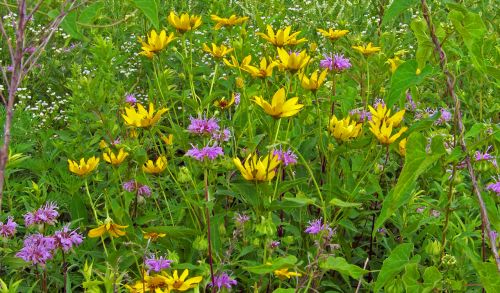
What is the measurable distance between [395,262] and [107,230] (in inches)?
24.9

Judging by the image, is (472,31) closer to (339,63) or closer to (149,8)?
(149,8)

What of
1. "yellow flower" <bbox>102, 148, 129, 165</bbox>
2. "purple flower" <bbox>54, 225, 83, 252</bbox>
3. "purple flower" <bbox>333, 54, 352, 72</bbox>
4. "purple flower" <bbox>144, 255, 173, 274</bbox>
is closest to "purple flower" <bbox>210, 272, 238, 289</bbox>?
"purple flower" <bbox>144, 255, 173, 274</bbox>

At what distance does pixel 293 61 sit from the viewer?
1782mm

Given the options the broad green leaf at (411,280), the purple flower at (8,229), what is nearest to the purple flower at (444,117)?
the broad green leaf at (411,280)

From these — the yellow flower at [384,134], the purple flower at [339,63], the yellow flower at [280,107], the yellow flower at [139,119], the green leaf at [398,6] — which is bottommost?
the purple flower at [339,63]

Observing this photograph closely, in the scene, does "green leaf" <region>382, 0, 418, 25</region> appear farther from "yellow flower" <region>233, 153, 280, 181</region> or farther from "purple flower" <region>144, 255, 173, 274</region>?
"purple flower" <region>144, 255, 173, 274</region>

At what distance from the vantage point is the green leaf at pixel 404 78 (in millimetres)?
961

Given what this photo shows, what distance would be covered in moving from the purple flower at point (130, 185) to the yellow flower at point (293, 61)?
1.58 feet

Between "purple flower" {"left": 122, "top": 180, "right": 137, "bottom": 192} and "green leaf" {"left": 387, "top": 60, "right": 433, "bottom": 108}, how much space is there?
0.96 metres

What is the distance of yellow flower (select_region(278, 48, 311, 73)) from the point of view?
177 cm

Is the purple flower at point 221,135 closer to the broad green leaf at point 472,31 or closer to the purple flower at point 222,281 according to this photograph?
the purple flower at point 222,281

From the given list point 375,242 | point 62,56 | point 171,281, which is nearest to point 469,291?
point 375,242

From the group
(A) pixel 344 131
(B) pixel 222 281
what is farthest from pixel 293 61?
(B) pixel 222 281

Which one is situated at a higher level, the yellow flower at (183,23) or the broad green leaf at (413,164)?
the broad green leaf at (413,164)
